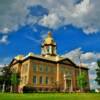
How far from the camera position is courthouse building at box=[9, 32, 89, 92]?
83.6m

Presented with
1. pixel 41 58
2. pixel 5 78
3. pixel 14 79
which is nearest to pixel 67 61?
pixel 41 58

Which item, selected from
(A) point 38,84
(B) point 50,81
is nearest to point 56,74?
(B) point 50,81

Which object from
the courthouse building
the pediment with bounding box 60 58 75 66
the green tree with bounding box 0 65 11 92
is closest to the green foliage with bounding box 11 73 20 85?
the courthouse building

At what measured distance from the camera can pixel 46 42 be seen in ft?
336

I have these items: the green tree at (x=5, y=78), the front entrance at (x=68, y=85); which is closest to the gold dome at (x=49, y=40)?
the front entrance at (x=68, y=85)

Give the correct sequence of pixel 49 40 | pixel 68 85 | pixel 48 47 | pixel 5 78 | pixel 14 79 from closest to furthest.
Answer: pixel 14 79 → pixel 5 78 → pixel 68 85 → pixel 48 47 → pixel 49 40

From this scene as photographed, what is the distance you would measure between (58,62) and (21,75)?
47.2 feet

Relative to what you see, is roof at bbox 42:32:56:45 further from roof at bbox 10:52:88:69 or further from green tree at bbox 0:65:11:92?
green tree at bbox 0:65:11:92

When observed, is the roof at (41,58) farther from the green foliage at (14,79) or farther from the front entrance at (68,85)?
the front entrance at (68,85)

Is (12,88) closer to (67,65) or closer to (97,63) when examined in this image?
(67,65)

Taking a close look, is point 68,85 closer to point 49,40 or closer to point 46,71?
point 46,71

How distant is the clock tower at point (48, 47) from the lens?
10000 centimetres

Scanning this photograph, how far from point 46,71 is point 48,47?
17.0m

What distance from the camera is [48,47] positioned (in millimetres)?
101938
